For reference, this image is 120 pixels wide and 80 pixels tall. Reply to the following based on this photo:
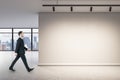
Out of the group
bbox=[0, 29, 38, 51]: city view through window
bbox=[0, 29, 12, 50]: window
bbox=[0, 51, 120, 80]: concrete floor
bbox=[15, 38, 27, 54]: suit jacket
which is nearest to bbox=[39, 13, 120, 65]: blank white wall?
bbox=[0, 51, 120, 80]: concrete floor

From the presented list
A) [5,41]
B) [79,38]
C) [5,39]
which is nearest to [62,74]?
[79,38]

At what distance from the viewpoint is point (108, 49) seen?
917 cm

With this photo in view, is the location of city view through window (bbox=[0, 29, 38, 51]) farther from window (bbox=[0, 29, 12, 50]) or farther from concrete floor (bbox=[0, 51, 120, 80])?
concrete floor (bbox=[0, 51, 120, 80])

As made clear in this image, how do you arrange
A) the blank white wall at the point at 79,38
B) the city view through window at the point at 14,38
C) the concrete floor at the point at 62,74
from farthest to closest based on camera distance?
the city view through window at the point at 14,38 → the blank white wall at the point at 79,38 → the concrete floor at the point at 62,74

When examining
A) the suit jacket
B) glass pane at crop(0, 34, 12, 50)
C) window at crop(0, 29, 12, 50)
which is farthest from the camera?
glass pane at crop(0, 34, 12, 50)

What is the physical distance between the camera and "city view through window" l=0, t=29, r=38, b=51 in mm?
21192

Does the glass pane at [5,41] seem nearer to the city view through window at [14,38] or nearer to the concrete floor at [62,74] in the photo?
the city view through window at [14,38]

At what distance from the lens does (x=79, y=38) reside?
9227mm

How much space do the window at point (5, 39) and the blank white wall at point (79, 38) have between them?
12914mm

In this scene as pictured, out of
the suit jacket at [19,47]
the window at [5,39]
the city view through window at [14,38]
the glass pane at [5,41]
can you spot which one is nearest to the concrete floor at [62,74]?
the suit jacket at [19,47]

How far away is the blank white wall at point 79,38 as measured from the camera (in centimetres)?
914

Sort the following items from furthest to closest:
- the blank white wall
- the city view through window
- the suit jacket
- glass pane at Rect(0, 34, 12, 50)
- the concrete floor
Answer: glass pane at Rect(0, 34, 12, 50) < the city view through window < the blank white wall < the suit jacket < the concrete floor

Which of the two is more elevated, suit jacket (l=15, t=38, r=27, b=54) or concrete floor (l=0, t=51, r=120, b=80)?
suit jacket (l=15, t=38, r=27, b=54)

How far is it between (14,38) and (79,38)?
44.8 feet
